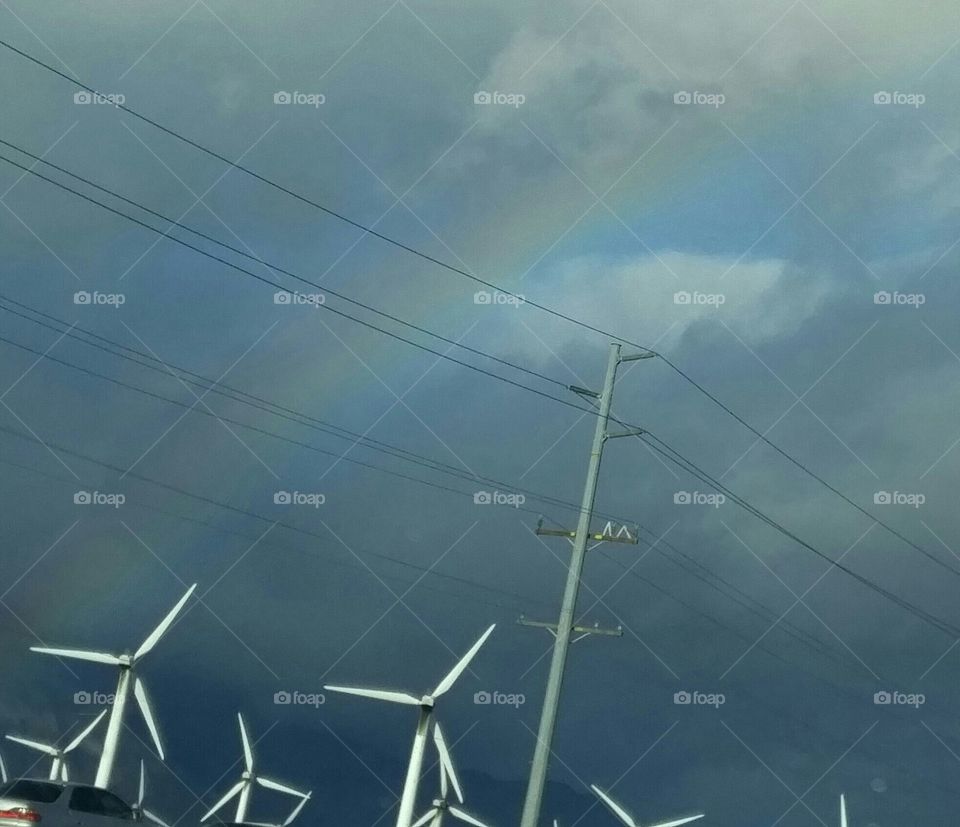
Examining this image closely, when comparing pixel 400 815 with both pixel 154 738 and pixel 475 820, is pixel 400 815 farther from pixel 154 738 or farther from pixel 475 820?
pixel 475 820

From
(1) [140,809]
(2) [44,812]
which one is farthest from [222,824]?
(2) [44,812]

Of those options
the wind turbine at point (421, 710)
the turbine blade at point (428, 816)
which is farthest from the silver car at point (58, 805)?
the turbine blade at point (428, 816)

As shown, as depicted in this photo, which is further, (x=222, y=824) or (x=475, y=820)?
(x=475, y=820)

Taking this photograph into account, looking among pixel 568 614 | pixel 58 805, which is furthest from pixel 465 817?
pixel 58 805

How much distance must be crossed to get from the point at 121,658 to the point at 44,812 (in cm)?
2685

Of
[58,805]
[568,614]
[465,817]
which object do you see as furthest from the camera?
[465,817]

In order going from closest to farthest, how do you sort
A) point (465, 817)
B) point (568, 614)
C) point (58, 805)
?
1. point (58, 805)
2. point (568, 614)
3. point (465, 817)

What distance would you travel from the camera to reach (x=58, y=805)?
43219 mm

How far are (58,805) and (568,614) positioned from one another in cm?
2423

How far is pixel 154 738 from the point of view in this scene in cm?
6412

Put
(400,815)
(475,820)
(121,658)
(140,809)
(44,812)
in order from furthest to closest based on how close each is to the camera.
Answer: (475,820), (121,658), (400,815), (140,809), (44,812)

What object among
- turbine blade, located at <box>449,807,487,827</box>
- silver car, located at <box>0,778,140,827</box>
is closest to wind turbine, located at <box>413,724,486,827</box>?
turbine blade, located at <box>449,807,487,827</box>

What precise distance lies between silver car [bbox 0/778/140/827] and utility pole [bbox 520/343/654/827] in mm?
17136

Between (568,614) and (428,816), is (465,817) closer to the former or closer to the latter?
(428,816)
